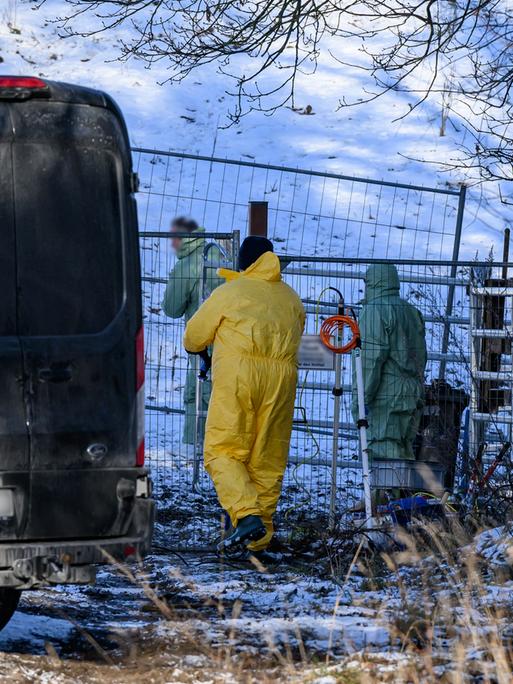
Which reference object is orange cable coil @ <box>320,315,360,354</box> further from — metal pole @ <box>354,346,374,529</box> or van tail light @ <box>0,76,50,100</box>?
van tail light @ <box>0,76,50,100</box>

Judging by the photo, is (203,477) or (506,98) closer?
(506,98)

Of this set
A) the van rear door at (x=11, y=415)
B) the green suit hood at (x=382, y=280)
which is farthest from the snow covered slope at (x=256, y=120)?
the van rear door at (x=11, y=415)

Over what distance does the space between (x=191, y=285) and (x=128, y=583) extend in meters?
3.93

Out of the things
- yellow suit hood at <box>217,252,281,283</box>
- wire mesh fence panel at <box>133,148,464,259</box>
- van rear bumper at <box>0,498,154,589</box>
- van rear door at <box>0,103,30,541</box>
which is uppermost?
wire mesh fence panel at <box>133,148,464,259</box>

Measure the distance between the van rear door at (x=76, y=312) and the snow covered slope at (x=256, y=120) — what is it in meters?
16.9

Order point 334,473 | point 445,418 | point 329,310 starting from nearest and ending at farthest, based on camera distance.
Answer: point 334,473
point 445,418
point 329,310

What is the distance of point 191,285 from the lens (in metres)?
9.67

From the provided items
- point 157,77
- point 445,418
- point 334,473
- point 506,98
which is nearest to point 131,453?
point 334,473

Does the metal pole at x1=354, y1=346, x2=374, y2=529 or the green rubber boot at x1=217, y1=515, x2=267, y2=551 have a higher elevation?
the metal pole at x1=354, y1=346, x2=374, y2=529

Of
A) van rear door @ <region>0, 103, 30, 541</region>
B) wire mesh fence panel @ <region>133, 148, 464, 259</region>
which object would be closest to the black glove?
van rear door @ <region>0, 103, 30, 541</region>

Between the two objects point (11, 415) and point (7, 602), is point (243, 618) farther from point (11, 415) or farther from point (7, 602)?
point (11, 415)

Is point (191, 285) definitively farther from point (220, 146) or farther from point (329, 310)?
point (220, 146)

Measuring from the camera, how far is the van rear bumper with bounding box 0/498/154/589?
4.07 meters

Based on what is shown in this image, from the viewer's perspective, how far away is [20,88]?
4.23m
